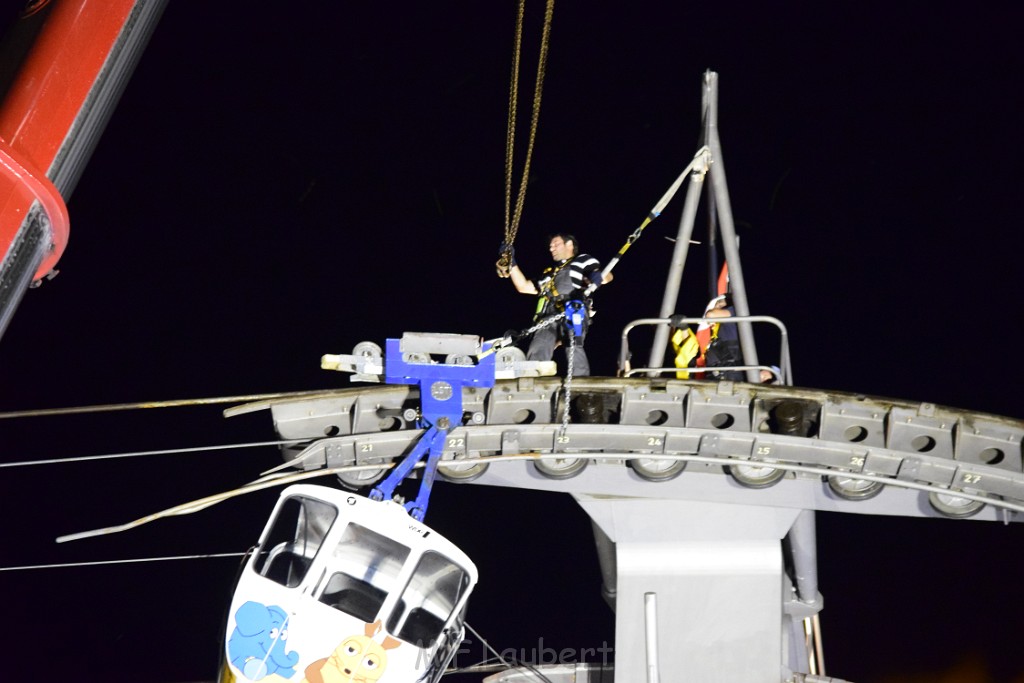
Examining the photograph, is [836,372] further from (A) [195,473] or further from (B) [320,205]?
(A) [195,473]

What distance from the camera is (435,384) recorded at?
10.2 metres

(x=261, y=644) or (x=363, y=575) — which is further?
(x=363, y=575)

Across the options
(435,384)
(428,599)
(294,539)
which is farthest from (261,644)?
(435,384)

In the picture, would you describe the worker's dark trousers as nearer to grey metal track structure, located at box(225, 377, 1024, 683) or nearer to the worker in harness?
the worker in harness

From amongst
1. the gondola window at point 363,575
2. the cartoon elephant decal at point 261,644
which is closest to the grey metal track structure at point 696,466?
the gondola window at point 363,575

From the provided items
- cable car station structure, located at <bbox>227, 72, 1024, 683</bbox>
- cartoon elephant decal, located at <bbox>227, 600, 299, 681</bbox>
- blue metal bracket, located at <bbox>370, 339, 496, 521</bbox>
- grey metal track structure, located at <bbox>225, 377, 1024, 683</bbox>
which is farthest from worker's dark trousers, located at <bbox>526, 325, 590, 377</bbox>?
cartoon elephant decal, located at <bbox>227, 600, 299, 681</bbox>

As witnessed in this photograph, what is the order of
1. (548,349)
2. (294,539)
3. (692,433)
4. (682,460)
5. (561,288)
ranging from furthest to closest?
(548,349), (561,288), (682,460), (692,433), (294,539)

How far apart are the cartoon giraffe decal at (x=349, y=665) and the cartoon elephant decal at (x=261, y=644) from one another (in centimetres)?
15

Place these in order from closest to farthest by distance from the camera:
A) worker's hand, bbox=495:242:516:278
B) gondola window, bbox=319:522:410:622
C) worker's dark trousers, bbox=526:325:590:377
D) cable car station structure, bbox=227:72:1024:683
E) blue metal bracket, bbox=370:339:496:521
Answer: gondola window, bbox=319:522:410:622 → blue metal bracket, bbox=370:339:496:521 → cable car station structure, bbox=227:72:1024:683 → worker's hand, bbox=495:242:516:278 → worker's dark trousers, bbox=526:325:590:377

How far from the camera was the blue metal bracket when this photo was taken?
10.2 meters

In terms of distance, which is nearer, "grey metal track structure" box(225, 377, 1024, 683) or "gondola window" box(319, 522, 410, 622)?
"gondola window" box(319, 522, 410, 622)

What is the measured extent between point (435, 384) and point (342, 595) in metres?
1.63

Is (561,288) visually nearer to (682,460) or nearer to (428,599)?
(682,460)

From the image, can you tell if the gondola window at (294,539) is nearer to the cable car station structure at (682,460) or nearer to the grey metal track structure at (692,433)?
the cable car station structure at (682,460)
